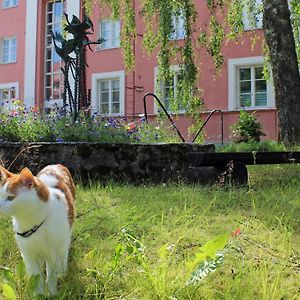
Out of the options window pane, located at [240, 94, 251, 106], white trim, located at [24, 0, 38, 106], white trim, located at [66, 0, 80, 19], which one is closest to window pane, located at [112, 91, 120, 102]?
white trim, located at [66, 0, 80, 19]

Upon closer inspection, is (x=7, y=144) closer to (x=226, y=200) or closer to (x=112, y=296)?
(x=226, y=200)

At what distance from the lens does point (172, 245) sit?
298 cm

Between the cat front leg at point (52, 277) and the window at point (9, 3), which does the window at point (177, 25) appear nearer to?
the cat front leg at point (52, 277)

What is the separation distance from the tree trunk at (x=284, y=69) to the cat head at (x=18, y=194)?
7535mm

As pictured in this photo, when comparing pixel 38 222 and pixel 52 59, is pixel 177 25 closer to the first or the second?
pixel 38 222

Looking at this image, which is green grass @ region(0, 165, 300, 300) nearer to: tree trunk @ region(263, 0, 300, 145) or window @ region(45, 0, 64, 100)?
tree trunk @ region(263, 0, 300, 145)

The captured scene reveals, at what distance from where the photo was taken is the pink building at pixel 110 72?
17875mm

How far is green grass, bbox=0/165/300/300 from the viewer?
2.58 metres

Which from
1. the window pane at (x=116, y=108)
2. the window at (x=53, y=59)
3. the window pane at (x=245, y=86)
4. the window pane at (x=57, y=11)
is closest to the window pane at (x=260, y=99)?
the window pane at (x=245, y=86)

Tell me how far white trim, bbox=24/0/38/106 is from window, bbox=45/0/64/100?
1.93 feet

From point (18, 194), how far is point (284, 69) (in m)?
7.90

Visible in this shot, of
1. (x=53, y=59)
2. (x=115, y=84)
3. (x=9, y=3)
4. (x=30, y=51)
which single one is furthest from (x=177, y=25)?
(x=9, y=3)

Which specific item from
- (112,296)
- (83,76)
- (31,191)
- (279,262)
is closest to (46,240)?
(31,191)

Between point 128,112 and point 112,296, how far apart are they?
17.9 m
